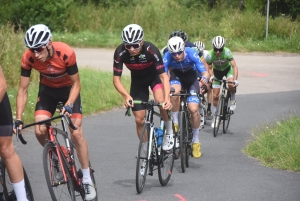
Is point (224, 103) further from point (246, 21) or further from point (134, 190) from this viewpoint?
point (246, 21)

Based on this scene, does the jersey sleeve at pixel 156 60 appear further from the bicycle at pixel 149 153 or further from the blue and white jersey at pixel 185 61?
the blue and white jersey at pixel 185 61

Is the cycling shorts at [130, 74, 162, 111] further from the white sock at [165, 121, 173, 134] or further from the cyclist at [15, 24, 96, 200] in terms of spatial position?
the cyclist at [15, 24, 96, 200]

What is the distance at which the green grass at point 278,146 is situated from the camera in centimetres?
1041

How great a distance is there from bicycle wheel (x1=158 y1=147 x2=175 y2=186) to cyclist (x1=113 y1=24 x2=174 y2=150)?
115 mm

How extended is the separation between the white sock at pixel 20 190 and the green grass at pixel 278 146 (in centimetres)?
460

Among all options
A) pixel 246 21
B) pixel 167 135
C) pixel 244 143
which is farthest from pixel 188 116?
pixel 246 21

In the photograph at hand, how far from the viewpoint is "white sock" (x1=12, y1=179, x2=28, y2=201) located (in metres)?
6.89

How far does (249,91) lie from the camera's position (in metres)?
19.6

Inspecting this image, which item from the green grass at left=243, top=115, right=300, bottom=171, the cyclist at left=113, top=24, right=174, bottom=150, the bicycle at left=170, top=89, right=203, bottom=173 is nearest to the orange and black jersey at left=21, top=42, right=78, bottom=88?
the cyclist at left=113, top=24, right=174, bottom=150

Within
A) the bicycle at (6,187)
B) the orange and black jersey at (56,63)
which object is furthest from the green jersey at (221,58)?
the bicycle at (6,187)

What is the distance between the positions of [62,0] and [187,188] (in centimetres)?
2471

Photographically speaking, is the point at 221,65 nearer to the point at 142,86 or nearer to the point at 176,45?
the point at 176,45

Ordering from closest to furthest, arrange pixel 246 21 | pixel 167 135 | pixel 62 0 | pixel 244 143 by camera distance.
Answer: pixel 167 135, pixel 244 143, pixel 246 21, pixel 62 0

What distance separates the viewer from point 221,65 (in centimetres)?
1492
